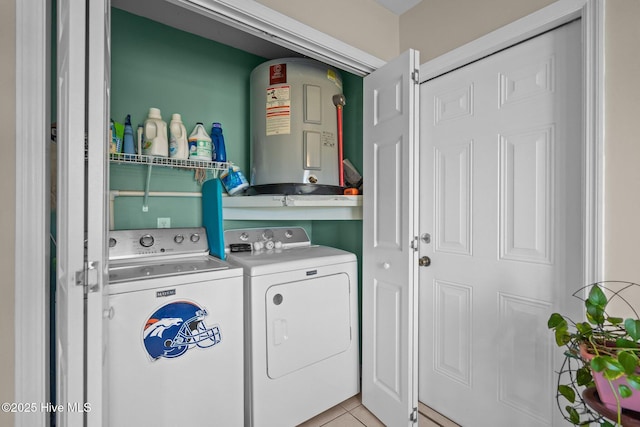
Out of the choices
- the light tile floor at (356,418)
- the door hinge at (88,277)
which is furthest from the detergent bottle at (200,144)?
the light tile floor at (356,418)

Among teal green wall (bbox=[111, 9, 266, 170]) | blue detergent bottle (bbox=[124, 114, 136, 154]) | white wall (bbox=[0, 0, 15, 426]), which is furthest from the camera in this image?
teal green wall (bbox=[111, 9, 266, 170])

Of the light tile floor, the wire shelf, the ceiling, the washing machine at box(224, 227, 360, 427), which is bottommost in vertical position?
the light tile floor

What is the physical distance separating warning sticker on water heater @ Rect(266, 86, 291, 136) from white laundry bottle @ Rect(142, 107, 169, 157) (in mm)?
629

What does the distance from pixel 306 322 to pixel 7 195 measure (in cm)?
138

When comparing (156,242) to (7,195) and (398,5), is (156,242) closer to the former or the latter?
(7,195)

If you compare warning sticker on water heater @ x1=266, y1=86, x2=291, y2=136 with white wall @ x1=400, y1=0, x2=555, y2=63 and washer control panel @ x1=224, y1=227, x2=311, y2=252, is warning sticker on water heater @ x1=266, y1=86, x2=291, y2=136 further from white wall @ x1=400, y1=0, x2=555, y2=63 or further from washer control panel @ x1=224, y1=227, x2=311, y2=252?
white wall @ x1=400, y1=0, x2=555, y2=63

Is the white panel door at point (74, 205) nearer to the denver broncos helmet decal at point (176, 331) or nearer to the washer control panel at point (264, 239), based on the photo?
the denver broncos helmet decal at point (176, 331)

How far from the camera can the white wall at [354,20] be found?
1443 millimetres

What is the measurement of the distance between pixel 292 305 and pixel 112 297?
33.5 inches

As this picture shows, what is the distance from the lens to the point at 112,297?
119 cm

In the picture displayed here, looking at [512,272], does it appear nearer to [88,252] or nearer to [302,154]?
[302,154]

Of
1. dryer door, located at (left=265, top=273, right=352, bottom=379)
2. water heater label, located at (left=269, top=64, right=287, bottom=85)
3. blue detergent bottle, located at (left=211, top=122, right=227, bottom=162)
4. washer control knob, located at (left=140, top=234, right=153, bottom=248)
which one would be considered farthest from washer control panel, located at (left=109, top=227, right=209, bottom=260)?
water heater label, located at (left=269, top=64, right=287, bottom=85)

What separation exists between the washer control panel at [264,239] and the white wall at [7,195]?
1.13 meters

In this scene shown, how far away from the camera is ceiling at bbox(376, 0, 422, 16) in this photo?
1787 mm
